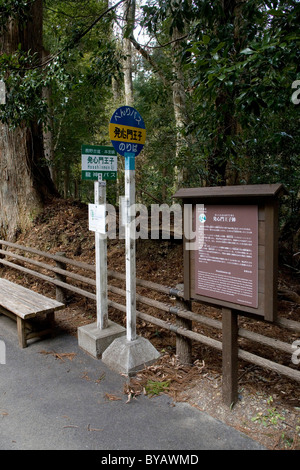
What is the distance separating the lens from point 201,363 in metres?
3.70

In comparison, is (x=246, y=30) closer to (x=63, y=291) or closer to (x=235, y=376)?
(x=235, y=376)

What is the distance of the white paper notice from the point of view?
13.0 ft

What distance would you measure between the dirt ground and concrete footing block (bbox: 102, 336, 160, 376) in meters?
0.10

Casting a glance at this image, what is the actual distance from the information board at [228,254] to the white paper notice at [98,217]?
1308mm

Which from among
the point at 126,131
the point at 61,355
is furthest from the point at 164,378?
the point at 126,131

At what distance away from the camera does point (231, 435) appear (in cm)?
266

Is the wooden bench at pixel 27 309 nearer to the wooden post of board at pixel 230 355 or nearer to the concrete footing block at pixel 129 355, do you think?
the concrete footing block at pixel 129 355

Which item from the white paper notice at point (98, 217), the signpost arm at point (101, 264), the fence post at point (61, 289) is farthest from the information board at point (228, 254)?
the fence post at point (61, 289)

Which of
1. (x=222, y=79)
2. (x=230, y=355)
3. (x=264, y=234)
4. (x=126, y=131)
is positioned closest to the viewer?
(x=264, y=234)

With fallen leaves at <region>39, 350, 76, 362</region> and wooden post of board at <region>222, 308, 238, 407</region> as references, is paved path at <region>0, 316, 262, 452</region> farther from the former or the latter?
wooden post of board at <region>222, 308, 238, 407</region>

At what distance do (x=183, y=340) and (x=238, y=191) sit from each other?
1.83 meters

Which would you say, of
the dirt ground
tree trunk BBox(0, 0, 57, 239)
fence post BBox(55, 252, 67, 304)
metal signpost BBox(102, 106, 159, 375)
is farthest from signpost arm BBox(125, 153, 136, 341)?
tree trunk BBox(0, 0, 57, 239)

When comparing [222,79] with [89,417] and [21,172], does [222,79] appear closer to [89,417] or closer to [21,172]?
[89,417]

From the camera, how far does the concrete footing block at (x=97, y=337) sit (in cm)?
399
